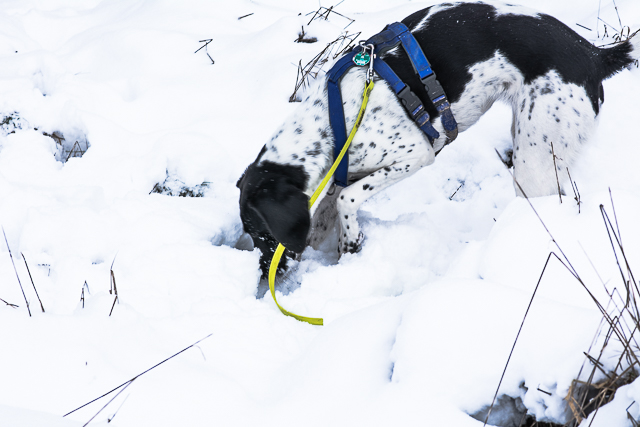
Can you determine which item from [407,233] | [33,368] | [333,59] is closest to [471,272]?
[407,233]

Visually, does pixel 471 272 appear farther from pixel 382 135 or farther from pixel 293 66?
pixel 293 66

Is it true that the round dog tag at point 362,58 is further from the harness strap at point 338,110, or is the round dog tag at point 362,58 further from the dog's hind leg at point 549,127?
the dog's hind leg at point 549,127

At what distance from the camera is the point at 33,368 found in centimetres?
119

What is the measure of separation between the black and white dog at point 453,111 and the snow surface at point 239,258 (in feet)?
0.73

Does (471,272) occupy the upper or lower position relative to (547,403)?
lower

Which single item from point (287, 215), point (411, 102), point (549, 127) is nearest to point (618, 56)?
point (549, 127)

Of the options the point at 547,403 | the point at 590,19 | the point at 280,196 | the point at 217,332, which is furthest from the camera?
the point at 590,19

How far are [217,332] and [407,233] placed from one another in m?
1.16

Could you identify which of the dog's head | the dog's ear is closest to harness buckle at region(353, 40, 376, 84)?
the dog's head

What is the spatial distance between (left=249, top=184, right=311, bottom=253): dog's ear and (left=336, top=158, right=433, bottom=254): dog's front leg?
296 millimetres

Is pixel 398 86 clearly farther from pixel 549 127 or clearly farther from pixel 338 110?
pixel 549 127

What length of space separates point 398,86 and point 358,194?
59 cm

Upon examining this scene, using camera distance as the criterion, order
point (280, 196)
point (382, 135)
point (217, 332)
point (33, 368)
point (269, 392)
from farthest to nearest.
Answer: point (382, 135) → point (280, 196) → point (217, 332) → point (269, 392) → point (33, 368)

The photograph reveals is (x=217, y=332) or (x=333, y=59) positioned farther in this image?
(x=333, y=59)
